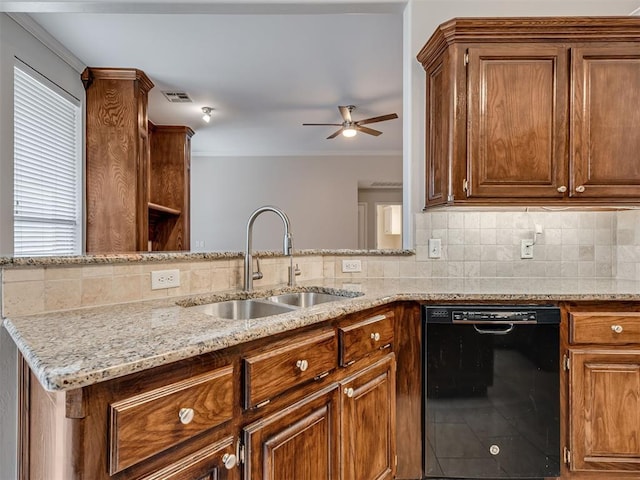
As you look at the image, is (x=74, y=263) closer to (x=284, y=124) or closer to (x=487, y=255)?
(x=487, y=255)

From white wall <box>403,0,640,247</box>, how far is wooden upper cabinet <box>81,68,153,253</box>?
8.21 feet

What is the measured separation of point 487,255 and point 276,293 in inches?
53.0

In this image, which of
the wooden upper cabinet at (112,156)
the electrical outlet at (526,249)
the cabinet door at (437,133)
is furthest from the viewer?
the wooden upper cabinet at (112,156)

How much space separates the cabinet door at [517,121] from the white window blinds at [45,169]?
119 inches

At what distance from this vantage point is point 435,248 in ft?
7.31

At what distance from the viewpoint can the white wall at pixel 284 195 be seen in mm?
6367

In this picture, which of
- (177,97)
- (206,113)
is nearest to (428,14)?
(177,97)

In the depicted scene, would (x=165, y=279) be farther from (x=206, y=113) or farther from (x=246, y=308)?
(x=206, y=113)

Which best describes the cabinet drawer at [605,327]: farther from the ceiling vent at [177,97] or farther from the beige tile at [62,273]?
the ceiling vent at [177,97]

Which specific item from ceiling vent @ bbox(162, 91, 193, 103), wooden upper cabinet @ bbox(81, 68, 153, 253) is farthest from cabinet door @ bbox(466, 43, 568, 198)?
ceiling vent @ bbox(162, 91, 193, 103)

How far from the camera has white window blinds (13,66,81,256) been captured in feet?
8.56

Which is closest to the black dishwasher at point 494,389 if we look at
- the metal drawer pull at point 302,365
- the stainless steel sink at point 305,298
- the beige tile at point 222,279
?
the stainless steel sink at point 305,298

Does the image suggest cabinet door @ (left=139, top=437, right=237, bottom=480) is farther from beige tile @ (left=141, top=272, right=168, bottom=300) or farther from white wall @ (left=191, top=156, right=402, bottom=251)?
white wall @ (left=191, top=156, right=402, bottom=251)

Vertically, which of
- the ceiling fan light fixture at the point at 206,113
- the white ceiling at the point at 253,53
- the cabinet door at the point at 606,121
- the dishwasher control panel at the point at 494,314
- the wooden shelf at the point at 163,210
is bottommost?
the dishwasher control panel at the point at 494,314
